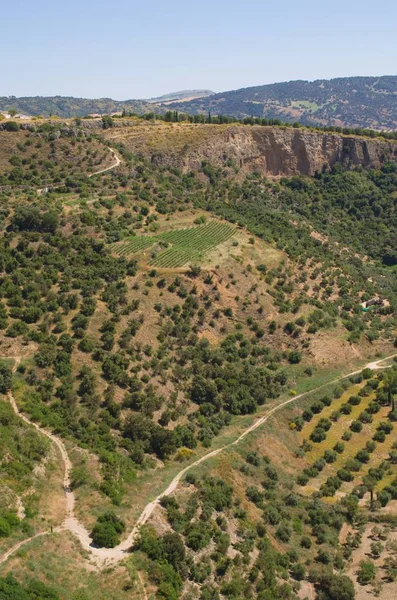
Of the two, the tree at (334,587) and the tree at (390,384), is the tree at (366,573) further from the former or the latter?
the tree at (390,384)

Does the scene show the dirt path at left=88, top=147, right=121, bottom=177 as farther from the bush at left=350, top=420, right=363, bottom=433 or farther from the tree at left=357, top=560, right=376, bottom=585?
the tree at left=357, top=560, right=376, bottom=585

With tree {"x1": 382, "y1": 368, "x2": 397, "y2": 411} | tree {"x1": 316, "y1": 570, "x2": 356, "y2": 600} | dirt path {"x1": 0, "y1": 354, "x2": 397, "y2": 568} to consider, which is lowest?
tree {"x1": 316, "y1": 570, "x2": 356, "y2": 600}

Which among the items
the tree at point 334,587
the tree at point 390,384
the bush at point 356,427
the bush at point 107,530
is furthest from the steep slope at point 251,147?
the tree at point 334,587

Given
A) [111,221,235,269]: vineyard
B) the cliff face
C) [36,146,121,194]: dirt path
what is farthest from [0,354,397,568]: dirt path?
the cliff face

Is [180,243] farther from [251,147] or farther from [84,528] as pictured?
[84,528]

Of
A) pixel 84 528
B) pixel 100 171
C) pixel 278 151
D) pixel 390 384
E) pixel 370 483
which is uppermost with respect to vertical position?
pixel 278 151

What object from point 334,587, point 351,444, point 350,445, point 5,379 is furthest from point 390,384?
point 5,379

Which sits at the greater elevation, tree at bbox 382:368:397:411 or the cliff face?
the cliff face
